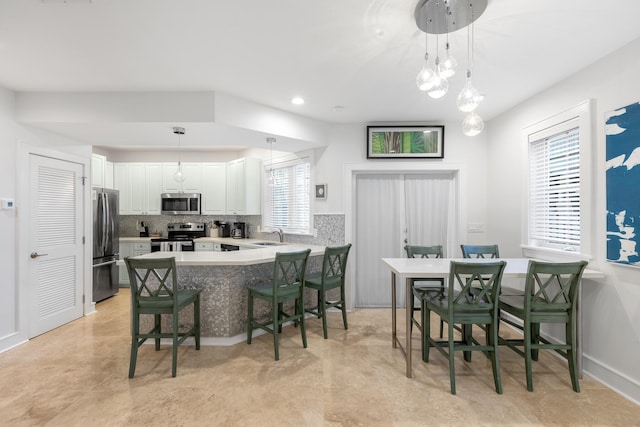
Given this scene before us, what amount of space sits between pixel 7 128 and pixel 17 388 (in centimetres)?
246

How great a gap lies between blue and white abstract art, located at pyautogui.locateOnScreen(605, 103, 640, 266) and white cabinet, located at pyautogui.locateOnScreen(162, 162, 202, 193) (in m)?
5.66

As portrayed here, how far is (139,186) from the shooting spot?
564 centimetres

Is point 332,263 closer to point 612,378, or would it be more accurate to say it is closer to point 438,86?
point 438,86

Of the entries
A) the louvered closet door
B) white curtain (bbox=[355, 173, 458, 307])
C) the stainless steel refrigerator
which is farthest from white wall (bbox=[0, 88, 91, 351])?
white curtain (bbox=[355, 173, 458, 307])

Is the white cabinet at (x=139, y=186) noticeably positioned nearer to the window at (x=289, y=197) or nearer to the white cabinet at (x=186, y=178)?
the white cabinet at (x=186, y=178)

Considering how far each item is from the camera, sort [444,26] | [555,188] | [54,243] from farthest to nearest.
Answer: [54,243]
[555,188]
[444,26]

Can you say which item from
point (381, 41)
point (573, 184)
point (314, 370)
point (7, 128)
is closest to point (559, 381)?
point (573, 184)

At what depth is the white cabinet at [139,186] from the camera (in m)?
5.62

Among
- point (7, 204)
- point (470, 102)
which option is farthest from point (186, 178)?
point (470, 102)

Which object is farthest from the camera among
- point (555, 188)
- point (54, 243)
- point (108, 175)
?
point (108, 175)

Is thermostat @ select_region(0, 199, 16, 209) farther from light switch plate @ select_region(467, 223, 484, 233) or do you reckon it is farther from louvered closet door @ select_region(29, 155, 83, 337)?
light switch plate @ select_region(467, 223, 484, 233)

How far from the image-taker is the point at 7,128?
3.02 m

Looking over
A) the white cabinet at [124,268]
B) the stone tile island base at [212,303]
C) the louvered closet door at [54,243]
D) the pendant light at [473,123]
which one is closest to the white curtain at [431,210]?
the pendant light at [473,123]

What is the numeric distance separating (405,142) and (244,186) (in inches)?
110
